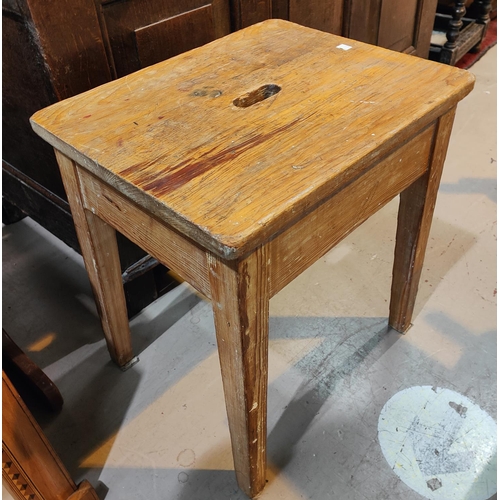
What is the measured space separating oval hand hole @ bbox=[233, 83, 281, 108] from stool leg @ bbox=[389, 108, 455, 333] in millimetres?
296

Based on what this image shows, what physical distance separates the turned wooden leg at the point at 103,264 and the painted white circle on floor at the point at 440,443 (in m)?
0.61

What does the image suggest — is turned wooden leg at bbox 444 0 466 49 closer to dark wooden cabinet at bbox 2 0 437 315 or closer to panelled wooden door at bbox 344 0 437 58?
panelled wooden door at bbox 344 0 437 58

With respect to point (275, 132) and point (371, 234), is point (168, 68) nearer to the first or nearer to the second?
point (275, 132)

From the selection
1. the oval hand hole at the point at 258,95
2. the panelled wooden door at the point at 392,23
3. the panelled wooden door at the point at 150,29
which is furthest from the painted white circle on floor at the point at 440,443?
the panelled wooden door at the point at 392,23

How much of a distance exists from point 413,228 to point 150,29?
70 centimetres

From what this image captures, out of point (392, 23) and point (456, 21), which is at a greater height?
point (392, 23)

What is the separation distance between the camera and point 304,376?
1237 mm

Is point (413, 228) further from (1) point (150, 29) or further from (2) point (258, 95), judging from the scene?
(1) point (150, 29)

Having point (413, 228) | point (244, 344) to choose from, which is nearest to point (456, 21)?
point (413, 228)

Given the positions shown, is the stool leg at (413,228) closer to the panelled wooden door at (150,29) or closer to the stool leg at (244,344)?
the stool leg at (244,344)

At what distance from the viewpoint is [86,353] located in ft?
4.34

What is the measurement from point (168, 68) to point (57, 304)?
0.77 meters

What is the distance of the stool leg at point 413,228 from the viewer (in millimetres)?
975

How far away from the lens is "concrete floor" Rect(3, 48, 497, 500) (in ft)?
3.47
